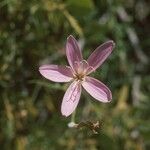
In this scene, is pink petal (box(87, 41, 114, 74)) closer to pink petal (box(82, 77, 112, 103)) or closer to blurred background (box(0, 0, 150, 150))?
pink petal (box(82, 77, 112, 103))

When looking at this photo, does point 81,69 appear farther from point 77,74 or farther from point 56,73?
point 56,73

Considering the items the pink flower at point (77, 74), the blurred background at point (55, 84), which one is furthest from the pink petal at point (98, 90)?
the blurred background at point (55, 84)

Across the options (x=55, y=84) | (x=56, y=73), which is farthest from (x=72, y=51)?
(x=55, y=84)

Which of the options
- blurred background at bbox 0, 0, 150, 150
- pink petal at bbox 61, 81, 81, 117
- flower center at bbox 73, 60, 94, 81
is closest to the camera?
pink petal at bbox 61, 81, 81, 117

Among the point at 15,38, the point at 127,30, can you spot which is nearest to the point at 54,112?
the point at 15,38

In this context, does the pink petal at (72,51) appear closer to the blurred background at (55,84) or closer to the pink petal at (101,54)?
the pink petal at (101,54)

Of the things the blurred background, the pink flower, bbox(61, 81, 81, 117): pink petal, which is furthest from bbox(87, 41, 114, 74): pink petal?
the blurred background
